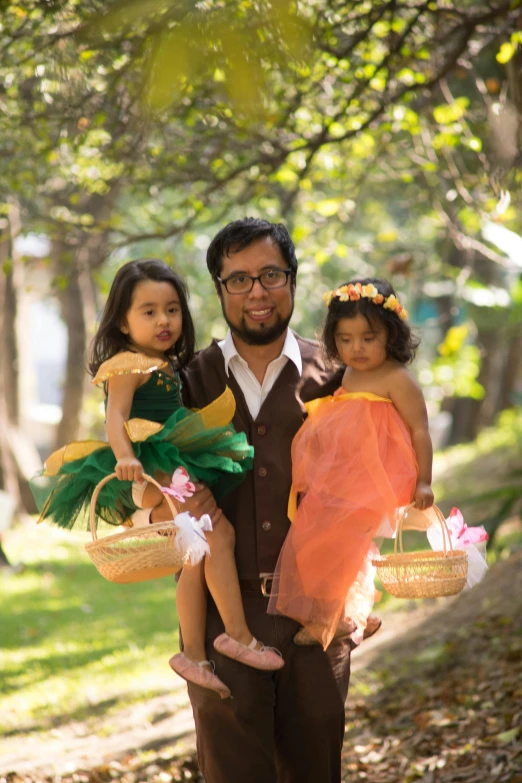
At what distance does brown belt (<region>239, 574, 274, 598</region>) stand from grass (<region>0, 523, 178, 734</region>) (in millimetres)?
3867

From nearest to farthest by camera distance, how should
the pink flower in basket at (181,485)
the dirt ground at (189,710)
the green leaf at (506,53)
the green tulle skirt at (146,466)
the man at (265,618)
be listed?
the pink flower in basket at (181,485)
the green tulle skirt at (146,466)
the man at (265,618)
the green leaf at (506,53)
the dirt ground at (189,710)

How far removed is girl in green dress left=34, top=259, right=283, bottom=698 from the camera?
3420mm

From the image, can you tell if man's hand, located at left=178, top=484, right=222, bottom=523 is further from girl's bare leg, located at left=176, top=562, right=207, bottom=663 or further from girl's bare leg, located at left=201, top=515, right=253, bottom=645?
girl's bare leg, located at left=176, top=562, right=207, bottom=663

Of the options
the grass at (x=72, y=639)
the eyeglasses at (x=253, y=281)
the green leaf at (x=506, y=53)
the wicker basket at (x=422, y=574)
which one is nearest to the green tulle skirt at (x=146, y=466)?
the eyeglasses at (x=253, y=281)

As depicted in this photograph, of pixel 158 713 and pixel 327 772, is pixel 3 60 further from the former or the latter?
pixel 158 713

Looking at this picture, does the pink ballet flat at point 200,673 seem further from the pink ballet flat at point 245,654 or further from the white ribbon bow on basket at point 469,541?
the white ribbon bow on basket at point 469,541

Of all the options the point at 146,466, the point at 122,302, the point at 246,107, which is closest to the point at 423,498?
the point at 146,466

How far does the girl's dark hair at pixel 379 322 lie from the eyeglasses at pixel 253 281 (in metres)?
0.22

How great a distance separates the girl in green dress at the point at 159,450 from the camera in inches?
135

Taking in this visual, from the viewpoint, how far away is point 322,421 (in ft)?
12.1

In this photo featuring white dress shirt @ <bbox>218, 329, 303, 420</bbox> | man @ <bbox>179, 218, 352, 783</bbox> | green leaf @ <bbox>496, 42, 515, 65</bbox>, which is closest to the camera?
man @ <bbox>179, 218, 352, 783</bbox>

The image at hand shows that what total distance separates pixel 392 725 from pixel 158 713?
1891 millimetres

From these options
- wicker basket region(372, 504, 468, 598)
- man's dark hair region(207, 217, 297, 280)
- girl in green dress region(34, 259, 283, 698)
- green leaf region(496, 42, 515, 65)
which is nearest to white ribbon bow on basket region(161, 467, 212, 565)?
girl in green dress region(34, 259, 283, 698)

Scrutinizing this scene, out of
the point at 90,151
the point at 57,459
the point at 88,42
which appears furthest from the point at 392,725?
the point at 88,42
